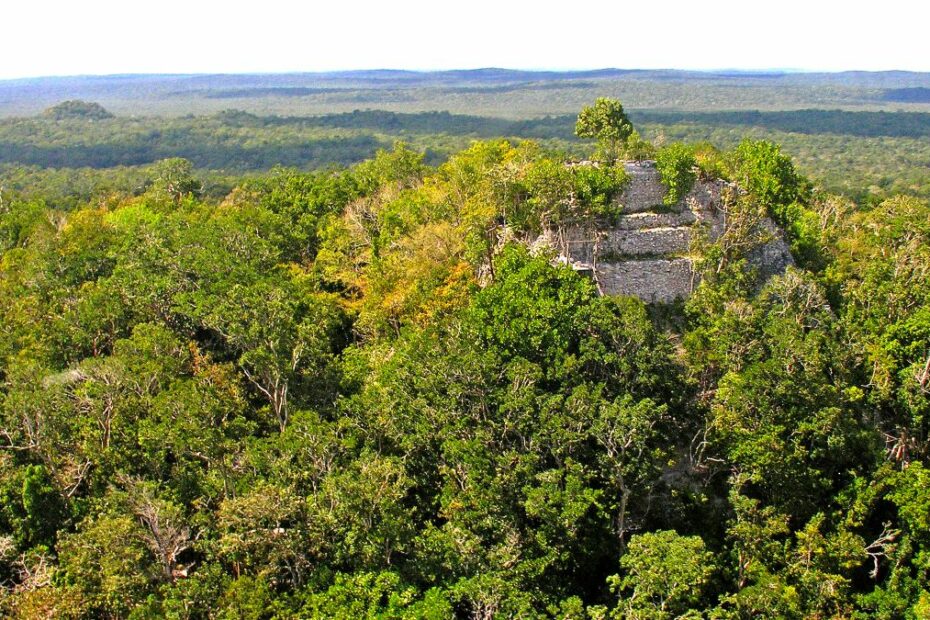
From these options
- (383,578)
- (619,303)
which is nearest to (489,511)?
(383,578)

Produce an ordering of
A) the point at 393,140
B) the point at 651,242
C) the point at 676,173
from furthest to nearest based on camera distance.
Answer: the point at 393,140
the point at 676,173
the point at 651,242

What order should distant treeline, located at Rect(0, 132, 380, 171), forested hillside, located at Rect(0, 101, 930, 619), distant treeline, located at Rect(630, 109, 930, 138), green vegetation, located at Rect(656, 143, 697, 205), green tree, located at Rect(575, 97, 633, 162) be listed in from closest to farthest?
forested hillside, located at Rect(0, 101, 930, 619)
green vegetation, located at Rect(656, 143, 697, 205)
green tree, located at Rect(575, 97, 633, 162)
distant treeline, located at Rect(0, 132, 380, 171)
distant treeline, located at Rect(630, 109, 930, 138)

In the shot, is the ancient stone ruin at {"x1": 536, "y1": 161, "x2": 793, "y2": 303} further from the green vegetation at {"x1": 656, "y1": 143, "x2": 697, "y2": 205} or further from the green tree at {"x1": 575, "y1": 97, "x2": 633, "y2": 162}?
the green tree at {"x1": 575, "y1": 97, "x2": 633, "y2": 162}

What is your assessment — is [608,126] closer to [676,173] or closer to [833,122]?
[676,173]

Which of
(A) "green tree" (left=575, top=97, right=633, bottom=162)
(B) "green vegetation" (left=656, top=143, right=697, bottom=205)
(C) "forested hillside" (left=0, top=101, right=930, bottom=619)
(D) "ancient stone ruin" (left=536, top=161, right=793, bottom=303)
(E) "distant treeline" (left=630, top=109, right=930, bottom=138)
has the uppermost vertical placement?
(E) "distant treeline" (left=630, top=109, right=930, bottom=138)

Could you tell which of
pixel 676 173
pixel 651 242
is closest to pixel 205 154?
pixel 676 173

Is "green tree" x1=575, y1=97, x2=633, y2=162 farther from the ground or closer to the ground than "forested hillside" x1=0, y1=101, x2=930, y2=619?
farther from the ground

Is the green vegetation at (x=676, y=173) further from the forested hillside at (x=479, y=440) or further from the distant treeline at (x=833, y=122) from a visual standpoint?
the distant treeline at (x=833, y=122)

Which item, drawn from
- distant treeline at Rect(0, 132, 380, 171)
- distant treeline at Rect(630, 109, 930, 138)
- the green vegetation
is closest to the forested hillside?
the green vegetation
